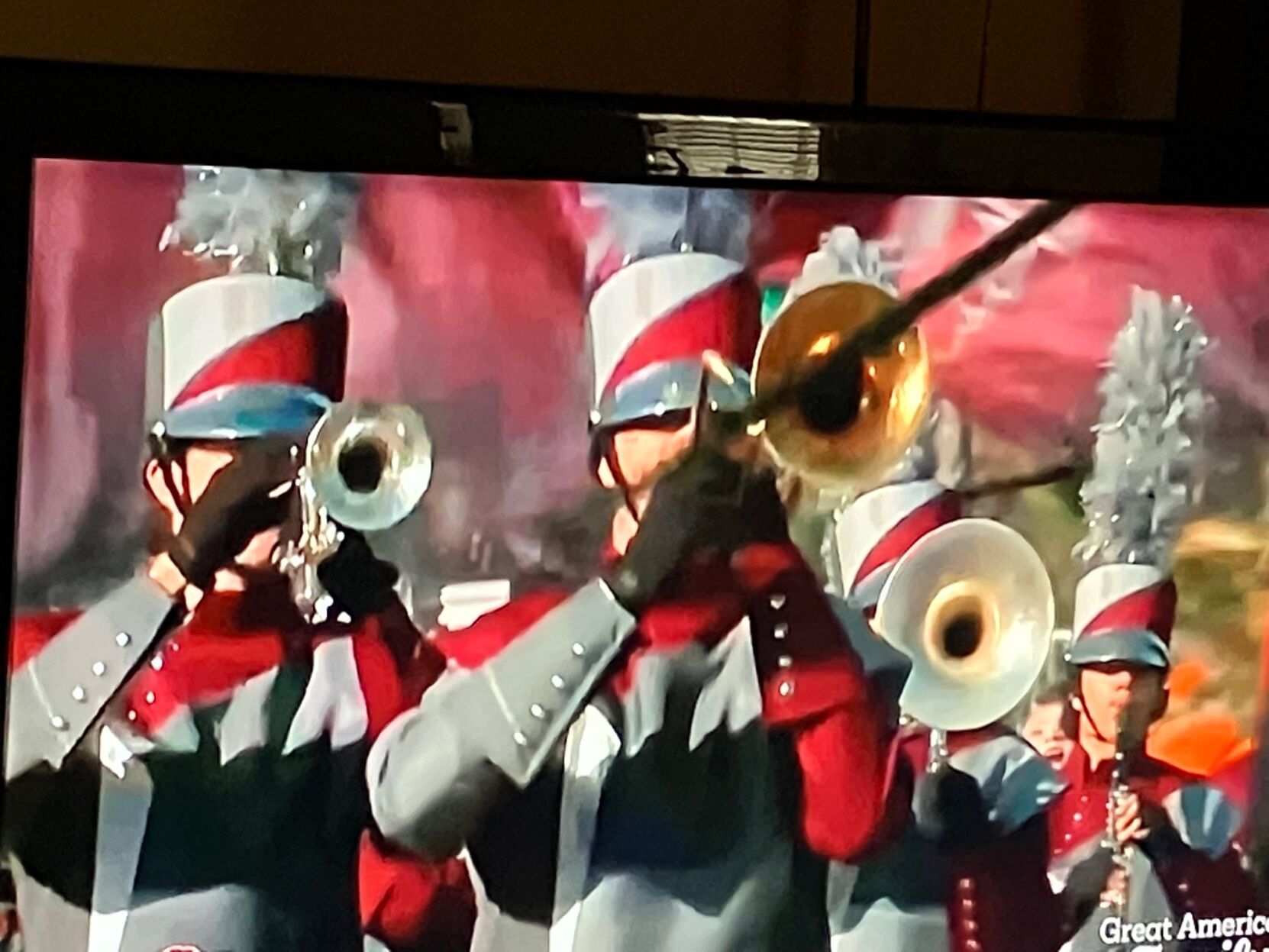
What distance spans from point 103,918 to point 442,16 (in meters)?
0.59

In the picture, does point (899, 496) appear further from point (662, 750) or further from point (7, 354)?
point (7, 354)

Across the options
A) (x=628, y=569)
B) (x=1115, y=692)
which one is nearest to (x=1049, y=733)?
(x=1115, y=692)

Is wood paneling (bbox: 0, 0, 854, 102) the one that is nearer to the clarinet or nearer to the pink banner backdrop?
the pink banner backdrop

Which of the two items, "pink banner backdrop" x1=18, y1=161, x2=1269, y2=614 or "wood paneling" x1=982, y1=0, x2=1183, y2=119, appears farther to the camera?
"wood paneling" x1=982, y1=0, x2=1183, y2=119

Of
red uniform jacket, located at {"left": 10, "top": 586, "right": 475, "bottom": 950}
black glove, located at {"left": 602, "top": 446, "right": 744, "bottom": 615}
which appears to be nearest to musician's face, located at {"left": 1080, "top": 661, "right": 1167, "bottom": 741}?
black glove, located at {"left": 602, "top": 446, "right": 744, "bottom": 615}

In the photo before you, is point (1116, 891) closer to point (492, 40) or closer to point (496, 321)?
point (496, 321)

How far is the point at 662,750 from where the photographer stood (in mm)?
926

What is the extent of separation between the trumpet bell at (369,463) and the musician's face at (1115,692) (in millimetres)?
375

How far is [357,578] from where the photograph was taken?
0.88 metres

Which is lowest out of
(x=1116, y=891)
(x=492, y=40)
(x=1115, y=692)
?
(x=1116, y=891)

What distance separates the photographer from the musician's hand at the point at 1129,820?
99cm

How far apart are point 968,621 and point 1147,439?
14 cm

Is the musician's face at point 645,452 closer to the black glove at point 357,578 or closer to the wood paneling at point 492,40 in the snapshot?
the black glove at point 357,578

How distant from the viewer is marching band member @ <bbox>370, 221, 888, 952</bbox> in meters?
0.90
